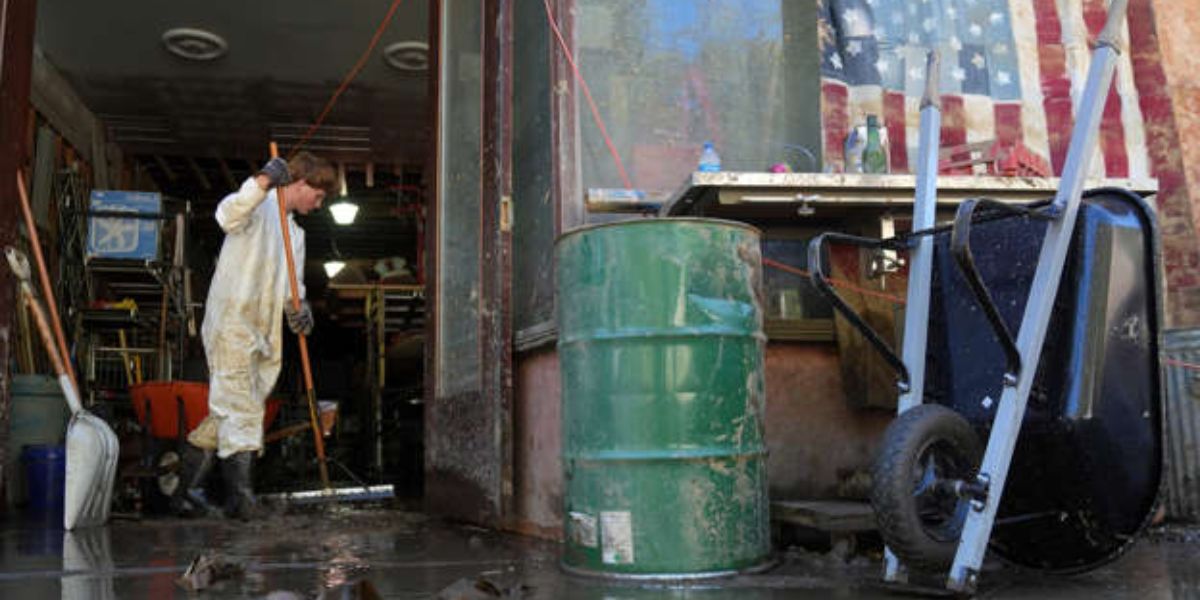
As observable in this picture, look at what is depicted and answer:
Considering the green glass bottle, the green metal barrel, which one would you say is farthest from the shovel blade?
the green glass bottle

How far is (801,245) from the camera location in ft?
13.2

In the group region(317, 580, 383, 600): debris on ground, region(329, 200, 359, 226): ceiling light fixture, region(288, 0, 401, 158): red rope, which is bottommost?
region(317, 580, 383, 600): debris on ground

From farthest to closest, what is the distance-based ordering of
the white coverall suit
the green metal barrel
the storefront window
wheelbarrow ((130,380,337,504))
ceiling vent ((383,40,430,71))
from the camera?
1. ceiling vent ((383,40,430,71))
2. wheelbarrow ((130,380,337,504))
3. the white coverall suit
4. the storefront window
5. the green metal barrel

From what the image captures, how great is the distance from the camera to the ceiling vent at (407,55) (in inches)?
337

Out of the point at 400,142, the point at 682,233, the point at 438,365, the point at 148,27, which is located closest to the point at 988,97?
→ the point at 682,233

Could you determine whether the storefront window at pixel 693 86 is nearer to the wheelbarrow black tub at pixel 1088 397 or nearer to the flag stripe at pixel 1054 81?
the flag stripe at pixel 1054 81

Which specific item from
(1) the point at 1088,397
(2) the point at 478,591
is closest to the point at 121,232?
(2) the point at 478,591

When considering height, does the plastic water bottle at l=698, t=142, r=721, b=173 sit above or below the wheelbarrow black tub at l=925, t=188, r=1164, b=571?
above

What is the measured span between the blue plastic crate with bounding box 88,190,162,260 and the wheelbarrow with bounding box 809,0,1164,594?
6302 millimetres

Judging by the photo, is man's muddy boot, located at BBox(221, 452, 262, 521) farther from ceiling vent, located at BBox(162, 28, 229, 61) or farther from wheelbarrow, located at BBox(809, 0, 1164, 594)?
ceiling vent, located at BBox(162, 28, 229, 61)

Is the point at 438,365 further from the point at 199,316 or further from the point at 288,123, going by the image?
the point at 199,316

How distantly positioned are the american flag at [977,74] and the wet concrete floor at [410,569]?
177 cm

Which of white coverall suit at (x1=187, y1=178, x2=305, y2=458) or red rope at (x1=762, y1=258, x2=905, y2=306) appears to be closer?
red rope at (x1=762, y1=258, x2=905, y2=306)

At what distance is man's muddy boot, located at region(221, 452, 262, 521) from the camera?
503 cm
